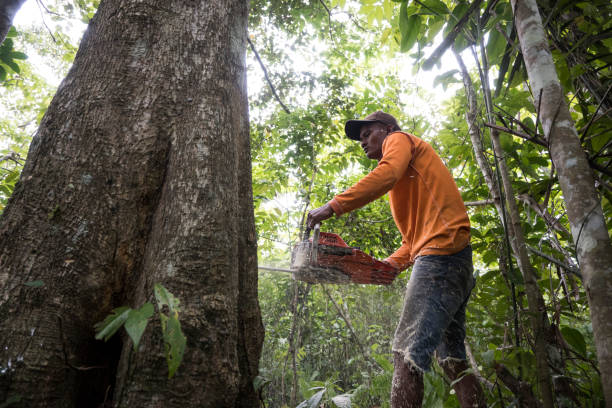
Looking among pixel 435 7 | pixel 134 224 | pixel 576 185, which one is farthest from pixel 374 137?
pixel 134 224

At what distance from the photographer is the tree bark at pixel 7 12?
87.3 inches

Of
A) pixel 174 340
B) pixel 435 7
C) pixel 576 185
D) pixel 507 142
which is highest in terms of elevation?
pixel 435 7

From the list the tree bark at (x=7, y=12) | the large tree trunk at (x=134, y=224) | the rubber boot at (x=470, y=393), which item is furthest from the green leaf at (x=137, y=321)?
the tree bark at (x=7, y=12)

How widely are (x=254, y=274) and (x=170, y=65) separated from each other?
3.48 feet

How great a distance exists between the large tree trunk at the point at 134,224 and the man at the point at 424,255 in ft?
2.72

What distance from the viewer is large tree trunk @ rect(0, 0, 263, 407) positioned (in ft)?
3.55

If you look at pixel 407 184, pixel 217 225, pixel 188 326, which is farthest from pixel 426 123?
pixel 188 326

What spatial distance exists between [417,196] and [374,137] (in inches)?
26.3

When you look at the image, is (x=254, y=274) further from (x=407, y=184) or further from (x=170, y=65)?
(x=407, y=184)

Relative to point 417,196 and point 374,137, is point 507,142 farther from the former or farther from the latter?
point 374,137

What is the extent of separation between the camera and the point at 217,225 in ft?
4.36

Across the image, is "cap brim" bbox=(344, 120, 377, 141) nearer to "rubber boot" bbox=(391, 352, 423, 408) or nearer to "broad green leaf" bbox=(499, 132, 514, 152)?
"broad green leaf" bbox=(499, 132, 514, 152)

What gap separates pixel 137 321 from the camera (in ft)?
2.75

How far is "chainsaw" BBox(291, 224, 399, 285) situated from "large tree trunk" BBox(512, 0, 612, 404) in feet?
4.30
